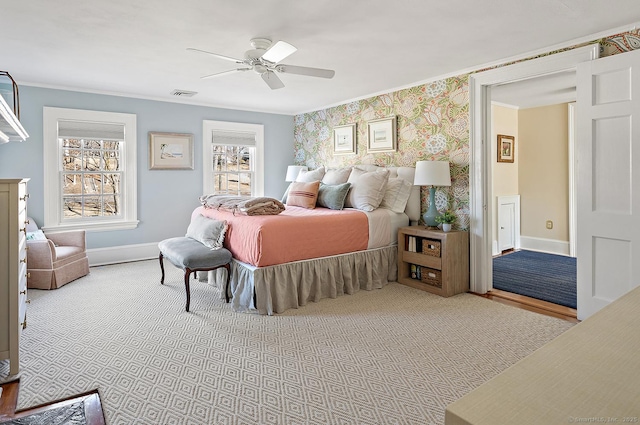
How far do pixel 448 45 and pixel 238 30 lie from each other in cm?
176

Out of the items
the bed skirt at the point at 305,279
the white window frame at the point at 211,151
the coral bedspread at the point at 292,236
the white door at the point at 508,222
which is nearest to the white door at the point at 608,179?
the bed skirt at the point at 305,279

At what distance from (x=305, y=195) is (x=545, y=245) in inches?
158

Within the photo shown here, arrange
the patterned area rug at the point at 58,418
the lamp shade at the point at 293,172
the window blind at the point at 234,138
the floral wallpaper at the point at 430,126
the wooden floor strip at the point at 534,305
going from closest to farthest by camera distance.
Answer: the patterned area rug at the point at 58,418 < the wooden floor strip at the point at 534,305 < the floral wallpaper at the point at 430,126 < the window blind at the point at 234,138 < the lamp shade at the point at 293,172

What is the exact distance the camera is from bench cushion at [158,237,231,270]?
10.9ft

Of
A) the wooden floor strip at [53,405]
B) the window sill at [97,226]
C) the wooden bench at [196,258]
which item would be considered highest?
the window sill at [97,226]

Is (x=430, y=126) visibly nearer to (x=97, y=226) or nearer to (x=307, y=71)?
(x=307, y=71)

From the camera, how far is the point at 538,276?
4.54 meters

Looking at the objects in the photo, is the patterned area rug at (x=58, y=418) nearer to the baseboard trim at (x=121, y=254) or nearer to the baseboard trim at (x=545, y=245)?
the baseboard trim at (x=121, y=254)

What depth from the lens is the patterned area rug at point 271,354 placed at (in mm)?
1985

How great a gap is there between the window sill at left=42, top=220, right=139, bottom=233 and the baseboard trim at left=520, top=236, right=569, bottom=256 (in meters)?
6.00

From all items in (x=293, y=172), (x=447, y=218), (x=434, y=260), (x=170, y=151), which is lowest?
(x=434, y=260)

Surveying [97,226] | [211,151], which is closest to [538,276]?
[211,151]

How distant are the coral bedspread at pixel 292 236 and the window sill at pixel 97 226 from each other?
193 centimetres

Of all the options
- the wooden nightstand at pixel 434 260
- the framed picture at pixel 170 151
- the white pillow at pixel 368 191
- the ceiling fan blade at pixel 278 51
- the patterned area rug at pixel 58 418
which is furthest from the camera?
the framed picture at pixel 170 151
